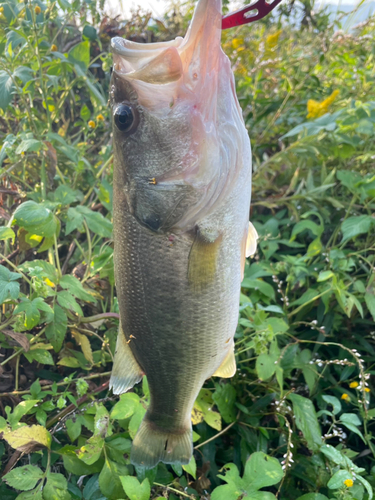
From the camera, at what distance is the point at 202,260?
3.47ft

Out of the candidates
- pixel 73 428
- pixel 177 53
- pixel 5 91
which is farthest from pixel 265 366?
pixel 5 91

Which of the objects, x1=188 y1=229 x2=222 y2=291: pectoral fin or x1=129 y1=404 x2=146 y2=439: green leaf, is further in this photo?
x1=129 y1=404 x2=146 y2=439: green leaf

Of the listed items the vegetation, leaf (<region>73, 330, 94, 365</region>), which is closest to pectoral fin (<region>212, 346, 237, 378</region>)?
the vegetation

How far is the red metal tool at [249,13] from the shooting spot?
2.80 ft

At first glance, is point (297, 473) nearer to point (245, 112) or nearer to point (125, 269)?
point (125, 269)

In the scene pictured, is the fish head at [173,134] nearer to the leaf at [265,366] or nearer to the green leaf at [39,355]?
the leaf at [265,366]

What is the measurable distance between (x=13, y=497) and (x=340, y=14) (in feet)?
14.3

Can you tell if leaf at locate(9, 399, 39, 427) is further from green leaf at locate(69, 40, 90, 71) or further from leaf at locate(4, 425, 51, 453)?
green leaf at locate(69, 40, 90, 71)

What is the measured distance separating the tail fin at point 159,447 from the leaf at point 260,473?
21 centimetres

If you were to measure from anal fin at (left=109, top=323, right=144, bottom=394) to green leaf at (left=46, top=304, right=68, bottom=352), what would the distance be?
1.40 ft

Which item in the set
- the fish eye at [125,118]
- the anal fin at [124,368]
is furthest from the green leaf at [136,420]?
the fish eye at [125,118]

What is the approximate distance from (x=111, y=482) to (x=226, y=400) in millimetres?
659

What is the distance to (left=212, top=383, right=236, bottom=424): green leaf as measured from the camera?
5.59 ft

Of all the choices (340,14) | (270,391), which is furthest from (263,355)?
(340,14)
